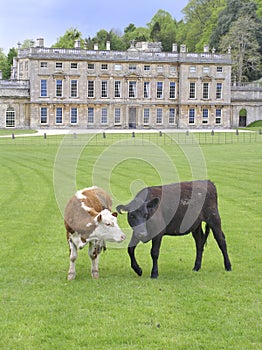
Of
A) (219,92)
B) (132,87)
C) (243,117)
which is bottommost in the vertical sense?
(243,117)

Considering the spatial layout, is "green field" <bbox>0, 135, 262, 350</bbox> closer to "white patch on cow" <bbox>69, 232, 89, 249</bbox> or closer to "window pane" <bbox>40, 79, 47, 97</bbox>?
"white patch on cow" <bbox>69, 232, 89, 249</bbox>

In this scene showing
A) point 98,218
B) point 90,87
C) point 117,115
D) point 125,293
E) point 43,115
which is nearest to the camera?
point 125,293

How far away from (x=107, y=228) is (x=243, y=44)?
82299 millimetres

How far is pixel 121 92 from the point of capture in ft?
255

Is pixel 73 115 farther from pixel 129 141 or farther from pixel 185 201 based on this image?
pixel 185 201

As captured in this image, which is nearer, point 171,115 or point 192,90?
point 192,90

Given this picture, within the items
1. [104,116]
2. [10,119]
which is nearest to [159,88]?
[104,116]

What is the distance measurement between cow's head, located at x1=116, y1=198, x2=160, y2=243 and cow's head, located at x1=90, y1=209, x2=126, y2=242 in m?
0.22

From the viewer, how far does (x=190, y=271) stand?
33.2 ft

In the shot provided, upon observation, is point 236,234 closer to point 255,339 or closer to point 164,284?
point 164,284

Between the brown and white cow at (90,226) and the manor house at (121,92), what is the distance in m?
66.9

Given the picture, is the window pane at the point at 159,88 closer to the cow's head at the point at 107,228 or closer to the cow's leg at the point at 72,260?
the cow's leg at the point at 72,260

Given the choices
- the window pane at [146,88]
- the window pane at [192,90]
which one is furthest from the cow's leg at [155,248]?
the window pane at [192,90]

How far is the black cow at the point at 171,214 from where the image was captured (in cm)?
919
